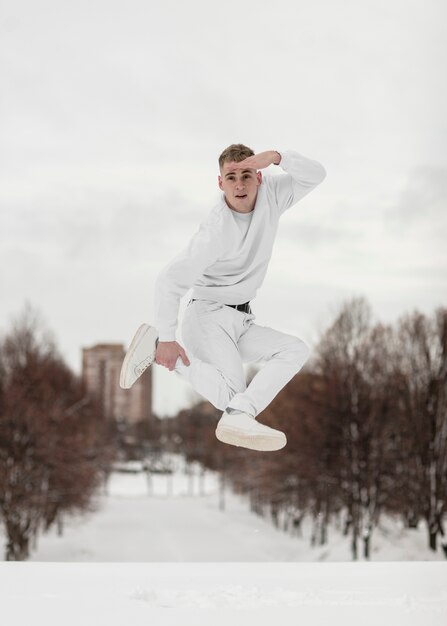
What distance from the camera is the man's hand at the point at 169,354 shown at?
3.28 m

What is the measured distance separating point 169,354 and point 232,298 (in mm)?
409

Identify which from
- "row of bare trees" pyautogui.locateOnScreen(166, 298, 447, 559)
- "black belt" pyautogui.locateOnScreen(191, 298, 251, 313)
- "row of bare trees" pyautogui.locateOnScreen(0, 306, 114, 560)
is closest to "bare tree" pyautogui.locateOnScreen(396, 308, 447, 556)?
"row of bare trees" pyautogui.locateOnScreen(166, 298, 447, 559)

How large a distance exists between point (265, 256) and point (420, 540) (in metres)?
20.5

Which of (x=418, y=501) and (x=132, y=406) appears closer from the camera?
(x=418, y=501)

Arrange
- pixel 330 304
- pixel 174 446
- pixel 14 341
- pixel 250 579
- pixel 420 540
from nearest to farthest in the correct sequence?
pixel 250 579
pixel 420 540
pixel 330 304
pixel 14 341
pixel 174 446

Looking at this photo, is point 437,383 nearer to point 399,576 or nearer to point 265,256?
point 399,576

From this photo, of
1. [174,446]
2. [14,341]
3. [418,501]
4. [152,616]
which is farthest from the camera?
[174,446]

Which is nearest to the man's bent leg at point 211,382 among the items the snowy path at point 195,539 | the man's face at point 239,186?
the man's face at point 239,186

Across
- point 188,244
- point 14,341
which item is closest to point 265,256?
point 188,244

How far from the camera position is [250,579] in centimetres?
487

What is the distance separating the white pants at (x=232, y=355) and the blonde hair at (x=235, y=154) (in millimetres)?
639

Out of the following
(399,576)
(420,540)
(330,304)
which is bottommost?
(420,540)

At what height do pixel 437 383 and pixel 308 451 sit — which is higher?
pixel 437 383

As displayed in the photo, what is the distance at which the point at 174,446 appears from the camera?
175ft
